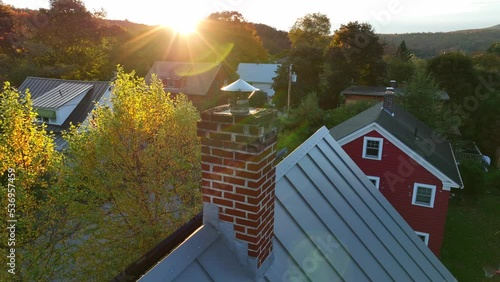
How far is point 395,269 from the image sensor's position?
592 centimetres

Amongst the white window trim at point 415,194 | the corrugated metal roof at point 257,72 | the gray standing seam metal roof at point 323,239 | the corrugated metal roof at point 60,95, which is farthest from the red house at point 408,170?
the corrugated metal roof at point 257,72

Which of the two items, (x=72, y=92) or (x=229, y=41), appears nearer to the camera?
(x=72, y=92)

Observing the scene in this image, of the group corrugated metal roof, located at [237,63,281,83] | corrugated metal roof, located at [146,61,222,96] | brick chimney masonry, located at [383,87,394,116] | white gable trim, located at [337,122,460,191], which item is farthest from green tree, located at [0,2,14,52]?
brick chimney masonry, located at [383,87,394,116]

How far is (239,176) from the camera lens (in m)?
3.54

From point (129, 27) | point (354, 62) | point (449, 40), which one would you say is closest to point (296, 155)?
point (354, 62)

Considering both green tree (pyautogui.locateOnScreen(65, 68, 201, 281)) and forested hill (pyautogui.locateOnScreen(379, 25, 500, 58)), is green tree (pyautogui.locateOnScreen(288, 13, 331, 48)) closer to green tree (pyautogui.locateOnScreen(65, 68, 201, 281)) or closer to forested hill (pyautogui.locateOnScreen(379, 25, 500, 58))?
forested hill (pyautogui.locateOnScreen(379, 25, 500, 58))

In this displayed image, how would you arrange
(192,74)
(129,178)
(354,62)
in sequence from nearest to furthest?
(129,178) → (354,62) → (192,74)

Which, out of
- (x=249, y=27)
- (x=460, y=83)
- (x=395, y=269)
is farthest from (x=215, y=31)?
(x=395, y=269)

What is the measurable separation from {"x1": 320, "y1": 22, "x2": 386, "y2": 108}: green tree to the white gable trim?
2119 cm

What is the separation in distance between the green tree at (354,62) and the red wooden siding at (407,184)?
21.4m

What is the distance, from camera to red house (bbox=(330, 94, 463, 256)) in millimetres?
14758

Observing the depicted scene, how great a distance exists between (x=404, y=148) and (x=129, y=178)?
11386mm

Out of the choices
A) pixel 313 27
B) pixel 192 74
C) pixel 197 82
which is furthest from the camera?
pixel 313 27

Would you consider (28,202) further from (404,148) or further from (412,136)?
(412,136)
